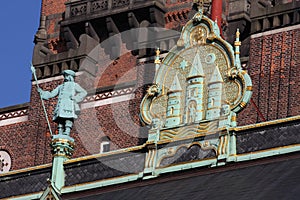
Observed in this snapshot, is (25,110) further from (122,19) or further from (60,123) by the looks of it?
(60,123)

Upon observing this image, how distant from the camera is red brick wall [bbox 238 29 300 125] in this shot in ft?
176

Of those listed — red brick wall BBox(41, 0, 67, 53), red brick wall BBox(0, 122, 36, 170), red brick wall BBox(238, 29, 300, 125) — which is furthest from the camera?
red brick wall BBox(41, 0, 67, 53)

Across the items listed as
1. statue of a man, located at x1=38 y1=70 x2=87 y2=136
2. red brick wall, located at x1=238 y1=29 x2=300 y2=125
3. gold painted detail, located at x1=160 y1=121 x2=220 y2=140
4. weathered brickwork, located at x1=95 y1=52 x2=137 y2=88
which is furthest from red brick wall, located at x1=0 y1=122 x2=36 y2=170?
gold painted detail, located at x1=160 y1=121 x2=220 y2=140

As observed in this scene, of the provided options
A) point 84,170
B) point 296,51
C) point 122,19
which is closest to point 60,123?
→ point 84,170

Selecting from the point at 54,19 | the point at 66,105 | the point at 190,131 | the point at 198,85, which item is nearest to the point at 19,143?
the point at 54,19

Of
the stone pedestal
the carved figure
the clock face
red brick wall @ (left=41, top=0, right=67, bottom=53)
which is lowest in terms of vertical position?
the stone pedestal

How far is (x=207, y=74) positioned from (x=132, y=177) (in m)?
2.92

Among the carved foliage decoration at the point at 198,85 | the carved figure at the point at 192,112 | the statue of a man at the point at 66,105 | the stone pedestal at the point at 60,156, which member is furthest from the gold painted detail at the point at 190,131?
the statue of a man at the point at 66,105

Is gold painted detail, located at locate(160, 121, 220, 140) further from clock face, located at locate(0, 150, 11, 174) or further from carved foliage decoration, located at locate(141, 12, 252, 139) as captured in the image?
clock face, located at locate(0, 150, 11, 174)

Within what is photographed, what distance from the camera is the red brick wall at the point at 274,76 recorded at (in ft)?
176

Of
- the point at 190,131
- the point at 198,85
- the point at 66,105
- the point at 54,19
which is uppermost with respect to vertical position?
the point at 54,19

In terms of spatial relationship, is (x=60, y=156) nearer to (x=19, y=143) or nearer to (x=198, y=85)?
(x=198, y=85)

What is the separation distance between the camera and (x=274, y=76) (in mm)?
54625

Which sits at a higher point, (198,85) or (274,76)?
(274,76)
